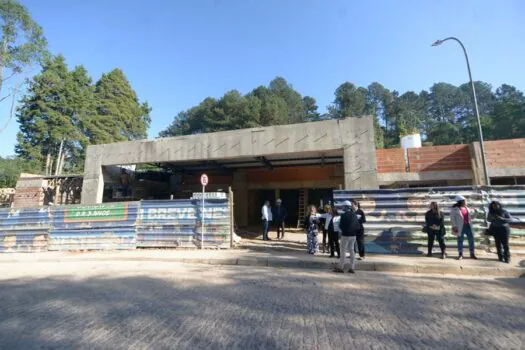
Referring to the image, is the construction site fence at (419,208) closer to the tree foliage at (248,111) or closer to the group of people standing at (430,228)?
the group of people standing at (430,228)

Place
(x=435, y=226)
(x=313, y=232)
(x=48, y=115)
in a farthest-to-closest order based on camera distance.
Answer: (x=48, y=115), (x=313, y=232), (x=435, y=226)

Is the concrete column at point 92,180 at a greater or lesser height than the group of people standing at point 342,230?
greater

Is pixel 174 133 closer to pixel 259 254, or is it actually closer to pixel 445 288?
pixel 259 254

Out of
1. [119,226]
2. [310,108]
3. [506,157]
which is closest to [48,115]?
[119,226]

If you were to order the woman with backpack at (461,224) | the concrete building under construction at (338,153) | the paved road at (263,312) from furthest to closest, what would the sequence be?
the concrete building under construction at (338,153)
the woman with backpack at (461,224)
the paved road at (263,312)

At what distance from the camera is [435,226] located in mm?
7480

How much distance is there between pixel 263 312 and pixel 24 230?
1239 cm

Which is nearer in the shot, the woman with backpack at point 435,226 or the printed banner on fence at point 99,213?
the woman with backpack at point 435,226

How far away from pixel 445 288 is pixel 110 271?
311 inches

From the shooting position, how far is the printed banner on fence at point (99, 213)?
10.6 m

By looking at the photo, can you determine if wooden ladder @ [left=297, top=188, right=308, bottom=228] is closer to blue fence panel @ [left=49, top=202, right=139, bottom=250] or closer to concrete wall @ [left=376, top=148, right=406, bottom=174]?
concrete wall @ [left=376, top=148, right=406, bottom=174]

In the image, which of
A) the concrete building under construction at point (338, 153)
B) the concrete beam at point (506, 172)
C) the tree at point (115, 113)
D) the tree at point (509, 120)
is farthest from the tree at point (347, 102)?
the concrete beam at point (506, 172)

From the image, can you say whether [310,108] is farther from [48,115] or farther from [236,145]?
[236,145]

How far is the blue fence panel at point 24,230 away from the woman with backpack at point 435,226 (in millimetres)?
14020
